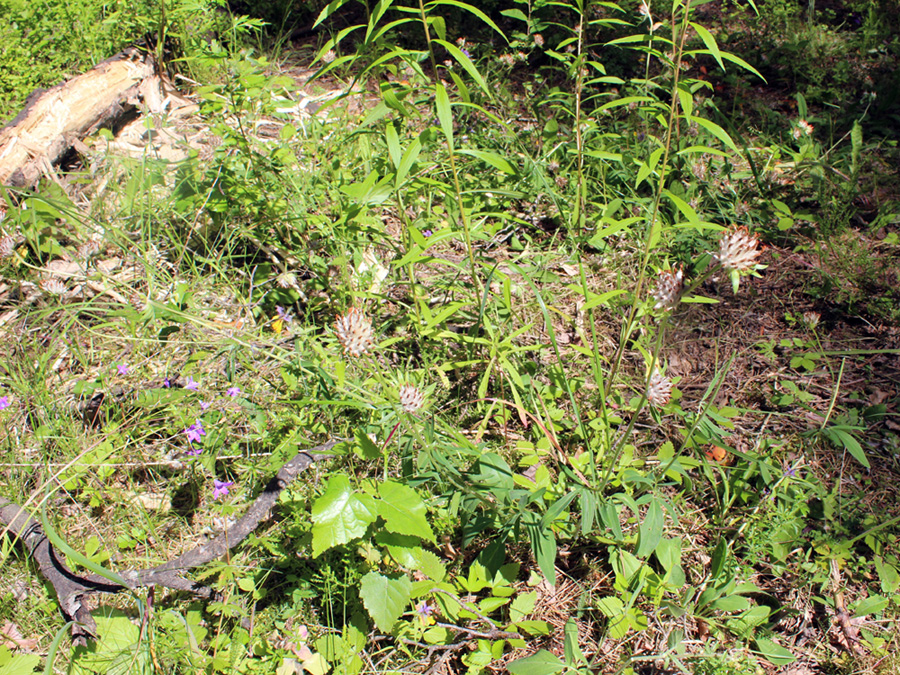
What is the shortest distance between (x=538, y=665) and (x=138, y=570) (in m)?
1.18

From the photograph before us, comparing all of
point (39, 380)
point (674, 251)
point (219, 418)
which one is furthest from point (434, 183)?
point (39, 380)

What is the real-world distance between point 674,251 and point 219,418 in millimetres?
2015

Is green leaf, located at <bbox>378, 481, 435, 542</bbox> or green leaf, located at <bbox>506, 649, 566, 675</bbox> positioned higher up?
green leaf, located at <bbox>378, 481, 435, 542</bbox>

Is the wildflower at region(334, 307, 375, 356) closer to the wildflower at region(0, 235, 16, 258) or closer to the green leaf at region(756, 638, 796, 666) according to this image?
the green leaf at region(756, 638, 796, 666)

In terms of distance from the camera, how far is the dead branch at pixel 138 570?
5.43 ft

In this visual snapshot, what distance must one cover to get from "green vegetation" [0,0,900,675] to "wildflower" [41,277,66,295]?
12 mm

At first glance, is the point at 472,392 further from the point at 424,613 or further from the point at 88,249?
the point at 88,249

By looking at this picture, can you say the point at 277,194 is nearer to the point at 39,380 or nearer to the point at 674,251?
the point at 39,380

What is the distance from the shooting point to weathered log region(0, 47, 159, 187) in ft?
9.64

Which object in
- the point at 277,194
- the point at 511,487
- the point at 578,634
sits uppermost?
the point at 277,194

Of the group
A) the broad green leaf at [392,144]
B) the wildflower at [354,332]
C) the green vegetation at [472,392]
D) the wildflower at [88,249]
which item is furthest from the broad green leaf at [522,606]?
the wildflower at [88,249]

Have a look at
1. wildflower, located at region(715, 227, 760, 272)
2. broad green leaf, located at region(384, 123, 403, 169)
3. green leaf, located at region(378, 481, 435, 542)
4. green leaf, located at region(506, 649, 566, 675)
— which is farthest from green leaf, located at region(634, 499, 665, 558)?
broad green leaf, located at region(384, 123, 403, 169)

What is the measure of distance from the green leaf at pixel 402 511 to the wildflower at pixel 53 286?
195 cm

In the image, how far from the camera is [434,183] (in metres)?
1.88
